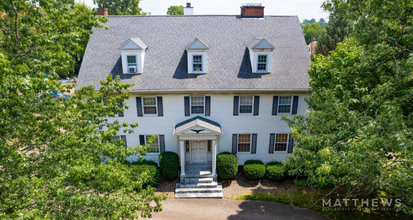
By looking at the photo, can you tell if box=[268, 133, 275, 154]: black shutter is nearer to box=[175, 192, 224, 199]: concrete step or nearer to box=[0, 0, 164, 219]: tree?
box=[175, 192, 224, 199]: concrete step

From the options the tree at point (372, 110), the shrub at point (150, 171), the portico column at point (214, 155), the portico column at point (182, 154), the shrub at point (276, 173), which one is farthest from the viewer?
the shrub at point (276, 173)

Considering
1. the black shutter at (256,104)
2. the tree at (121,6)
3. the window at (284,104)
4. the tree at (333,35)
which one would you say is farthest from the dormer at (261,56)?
the tree at (121,6)

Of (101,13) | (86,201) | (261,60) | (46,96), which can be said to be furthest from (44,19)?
(101,13)

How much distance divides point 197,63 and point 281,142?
797 centimetres

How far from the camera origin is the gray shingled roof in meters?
16.1

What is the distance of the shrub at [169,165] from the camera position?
1580cm

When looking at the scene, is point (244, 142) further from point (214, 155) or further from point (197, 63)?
point (197, 63)

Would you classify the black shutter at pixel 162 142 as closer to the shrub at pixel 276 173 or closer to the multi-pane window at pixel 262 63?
the shrub at pixel 276 173

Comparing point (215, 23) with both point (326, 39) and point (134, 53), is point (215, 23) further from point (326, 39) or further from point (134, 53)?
point (326, 39)

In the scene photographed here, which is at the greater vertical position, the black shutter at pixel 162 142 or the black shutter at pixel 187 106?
the black shutter at pixel 187 106

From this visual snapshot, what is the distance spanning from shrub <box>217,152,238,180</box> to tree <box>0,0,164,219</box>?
786 centimetres

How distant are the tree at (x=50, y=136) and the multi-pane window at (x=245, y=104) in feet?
30.7

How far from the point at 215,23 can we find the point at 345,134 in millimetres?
13317

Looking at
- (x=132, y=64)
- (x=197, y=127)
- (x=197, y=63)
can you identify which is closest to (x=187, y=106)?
(x=197, y=127)
